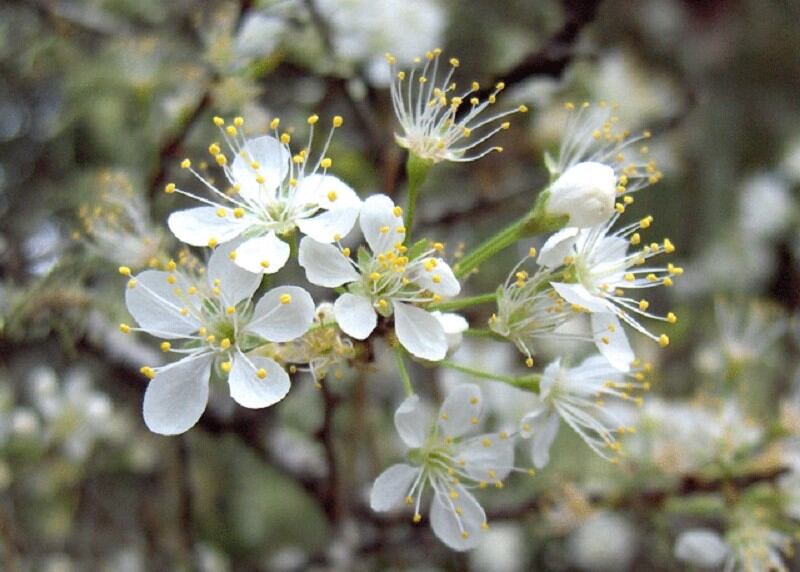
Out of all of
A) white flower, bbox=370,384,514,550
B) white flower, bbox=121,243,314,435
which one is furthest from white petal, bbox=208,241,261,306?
white flower, bbox=370,384,514,550

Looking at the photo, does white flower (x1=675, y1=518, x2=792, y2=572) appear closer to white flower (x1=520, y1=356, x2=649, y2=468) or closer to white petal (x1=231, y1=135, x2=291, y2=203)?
white flower (x1=520, y1=356, x2=649, y2=468)

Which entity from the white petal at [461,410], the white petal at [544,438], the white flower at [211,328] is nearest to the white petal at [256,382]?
the white flower at [211,328]

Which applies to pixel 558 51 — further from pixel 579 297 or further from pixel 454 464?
pixel 454 464

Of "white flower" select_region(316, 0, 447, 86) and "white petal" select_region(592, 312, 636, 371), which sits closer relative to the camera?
"white petal" select_region(592, 312, 636, 371)

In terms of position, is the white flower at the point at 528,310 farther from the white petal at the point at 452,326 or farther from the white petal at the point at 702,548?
the white petal at the point at 702,548

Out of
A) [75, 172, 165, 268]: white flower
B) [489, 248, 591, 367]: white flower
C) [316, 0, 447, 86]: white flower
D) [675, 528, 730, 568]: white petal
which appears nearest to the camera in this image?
[489, 248, 591, 367]: white flower

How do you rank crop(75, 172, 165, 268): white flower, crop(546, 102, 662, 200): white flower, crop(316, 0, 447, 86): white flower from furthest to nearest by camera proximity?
crop(316, 0, 447, 86): white flower, crop(75, 172, 165, 268): white flower, crop(546, 102, 662, 200): white flower
